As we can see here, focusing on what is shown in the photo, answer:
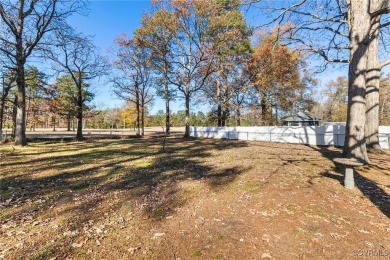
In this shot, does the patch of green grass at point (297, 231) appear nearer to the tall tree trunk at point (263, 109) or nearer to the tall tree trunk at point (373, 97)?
the tall tree trunk at point (373, 97)

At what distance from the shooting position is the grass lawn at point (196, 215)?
9.25 feet

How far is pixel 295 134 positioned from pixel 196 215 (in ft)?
43.1

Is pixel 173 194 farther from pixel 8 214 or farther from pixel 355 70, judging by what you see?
pixel 355 70

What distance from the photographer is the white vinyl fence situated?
469 inches

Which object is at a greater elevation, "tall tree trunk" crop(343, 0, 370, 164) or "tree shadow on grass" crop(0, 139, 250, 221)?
"tall tree trunk" crop(343, 0, 370, 164)

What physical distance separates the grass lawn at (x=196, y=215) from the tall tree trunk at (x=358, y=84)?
70cm

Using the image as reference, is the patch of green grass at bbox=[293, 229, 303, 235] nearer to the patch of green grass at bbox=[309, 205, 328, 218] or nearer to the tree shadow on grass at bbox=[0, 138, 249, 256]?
the patch of green grass at bbox=[309, 205, 328, 218]

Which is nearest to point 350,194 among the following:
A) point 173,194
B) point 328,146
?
point 173,194

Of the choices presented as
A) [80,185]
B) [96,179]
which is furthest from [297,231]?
[96,179]

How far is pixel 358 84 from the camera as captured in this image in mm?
6676

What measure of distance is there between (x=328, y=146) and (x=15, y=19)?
19680mm

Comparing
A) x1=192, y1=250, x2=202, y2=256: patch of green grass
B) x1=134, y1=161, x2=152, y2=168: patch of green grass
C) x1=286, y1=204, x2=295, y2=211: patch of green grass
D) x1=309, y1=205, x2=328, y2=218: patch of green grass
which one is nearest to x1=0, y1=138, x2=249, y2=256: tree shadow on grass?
x1=134, y1=161, x2=152, y2=168: patch of green grass

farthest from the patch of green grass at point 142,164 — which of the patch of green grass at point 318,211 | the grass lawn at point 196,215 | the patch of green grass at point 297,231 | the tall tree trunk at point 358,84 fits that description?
the tall tree trunk at point 358,84

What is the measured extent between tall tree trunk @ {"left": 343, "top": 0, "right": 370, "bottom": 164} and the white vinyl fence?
5468 millimetres
